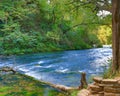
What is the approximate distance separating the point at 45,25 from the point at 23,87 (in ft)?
81.0

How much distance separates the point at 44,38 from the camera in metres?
36.3

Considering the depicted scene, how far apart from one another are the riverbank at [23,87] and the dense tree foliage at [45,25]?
109 inches

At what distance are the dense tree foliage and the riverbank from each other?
9.06 feet

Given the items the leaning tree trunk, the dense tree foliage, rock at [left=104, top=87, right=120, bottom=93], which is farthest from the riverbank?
rock at [left=104, top=87, right=120, bottom=93]

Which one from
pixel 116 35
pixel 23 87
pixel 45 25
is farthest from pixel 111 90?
pixel 45 25

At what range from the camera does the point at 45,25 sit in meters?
36.5

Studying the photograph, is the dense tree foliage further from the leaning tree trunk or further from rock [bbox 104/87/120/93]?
rock [bbox 104/87/120/93]

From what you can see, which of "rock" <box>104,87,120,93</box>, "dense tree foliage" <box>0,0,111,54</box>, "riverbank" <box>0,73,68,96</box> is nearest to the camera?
"rock" <box>104,87,120,93</box>

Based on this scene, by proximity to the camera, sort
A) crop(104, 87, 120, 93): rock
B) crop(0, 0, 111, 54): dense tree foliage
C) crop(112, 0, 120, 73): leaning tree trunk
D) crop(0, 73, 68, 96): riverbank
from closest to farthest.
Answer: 1. crop(104, 87, 120, 93): rock
2. crop(112, 0, 120, 73): leaning tree trunk
3. crop(0, 73, 68, 96): riverbank
4. crop(0, 0, 111, 54): dense tree foliage

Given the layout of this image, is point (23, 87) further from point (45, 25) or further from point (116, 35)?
point (45, 25)

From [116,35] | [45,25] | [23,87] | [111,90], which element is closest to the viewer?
[111,90]

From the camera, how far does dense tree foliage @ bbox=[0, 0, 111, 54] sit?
38.7ft

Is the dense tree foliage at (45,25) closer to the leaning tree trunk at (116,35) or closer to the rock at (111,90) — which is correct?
the leaning tree trunk at (116,35)

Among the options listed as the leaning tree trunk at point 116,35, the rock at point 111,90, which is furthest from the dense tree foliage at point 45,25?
the rock at point 111,90
